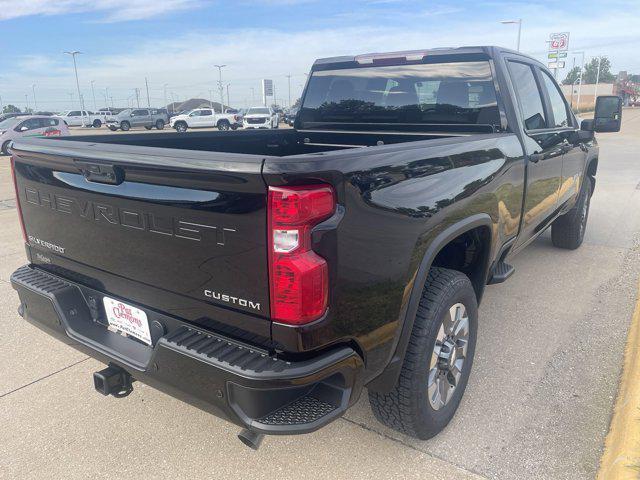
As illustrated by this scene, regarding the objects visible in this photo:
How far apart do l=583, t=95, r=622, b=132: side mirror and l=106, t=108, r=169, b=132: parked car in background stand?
37534 millimetres

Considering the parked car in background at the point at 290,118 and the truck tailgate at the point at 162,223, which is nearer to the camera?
the truck tailgate at the point at 162,223

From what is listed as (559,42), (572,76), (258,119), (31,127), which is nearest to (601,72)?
(572,76)

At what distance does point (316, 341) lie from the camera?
1.80 meters

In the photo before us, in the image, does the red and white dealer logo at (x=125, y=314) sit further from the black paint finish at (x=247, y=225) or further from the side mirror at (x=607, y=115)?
the side mirror at (x=607, y=115)

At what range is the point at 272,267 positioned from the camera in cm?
174

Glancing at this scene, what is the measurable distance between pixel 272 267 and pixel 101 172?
2.95 ft

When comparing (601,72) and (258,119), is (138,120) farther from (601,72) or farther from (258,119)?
(601,72)

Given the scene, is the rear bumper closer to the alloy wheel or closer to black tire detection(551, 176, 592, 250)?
the alloy wheel

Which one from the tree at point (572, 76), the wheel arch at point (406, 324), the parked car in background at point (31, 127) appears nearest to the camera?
the wheel arch at point (406, 324)

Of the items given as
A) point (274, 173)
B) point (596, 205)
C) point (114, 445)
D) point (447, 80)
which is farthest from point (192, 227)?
point (596, 205)

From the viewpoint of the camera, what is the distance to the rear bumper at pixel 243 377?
1.76 m

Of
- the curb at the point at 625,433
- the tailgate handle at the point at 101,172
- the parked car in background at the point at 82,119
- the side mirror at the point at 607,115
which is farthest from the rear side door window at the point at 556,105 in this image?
the parked car in background at the point at 82,119

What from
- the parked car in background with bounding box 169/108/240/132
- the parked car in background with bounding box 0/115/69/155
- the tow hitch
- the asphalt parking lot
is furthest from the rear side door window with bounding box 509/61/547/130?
the parked car in background with bounding box 169/108/240/132

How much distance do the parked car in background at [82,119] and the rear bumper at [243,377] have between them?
163 feet
